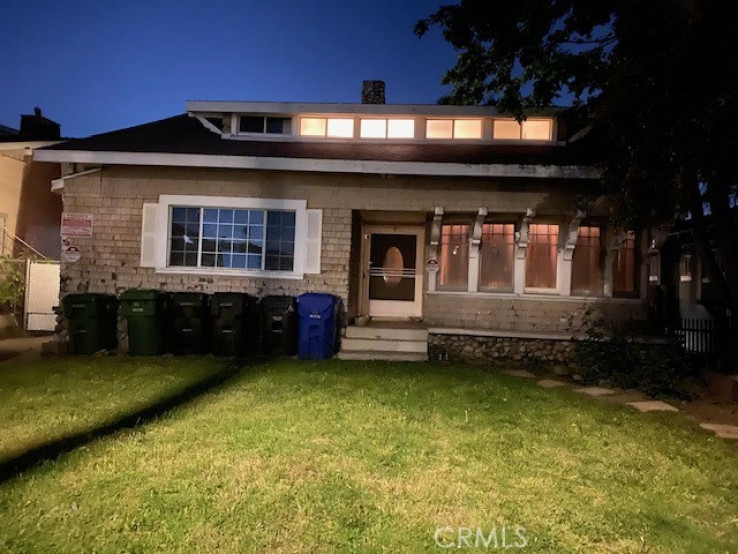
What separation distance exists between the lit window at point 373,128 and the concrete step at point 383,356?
15.9 ft

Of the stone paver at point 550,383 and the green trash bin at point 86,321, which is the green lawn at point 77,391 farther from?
the stone paver at point 550,383

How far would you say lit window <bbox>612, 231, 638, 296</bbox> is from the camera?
32.2ft

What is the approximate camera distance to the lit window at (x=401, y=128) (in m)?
11.3

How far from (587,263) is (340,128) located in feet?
19.2

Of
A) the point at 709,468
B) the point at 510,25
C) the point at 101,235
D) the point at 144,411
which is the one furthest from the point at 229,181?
the point at 709,468

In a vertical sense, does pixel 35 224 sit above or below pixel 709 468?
above

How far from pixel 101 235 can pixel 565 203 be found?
8802mm

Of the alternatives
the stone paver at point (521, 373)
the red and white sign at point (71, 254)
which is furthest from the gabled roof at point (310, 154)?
the stone paver at point (521, 373)

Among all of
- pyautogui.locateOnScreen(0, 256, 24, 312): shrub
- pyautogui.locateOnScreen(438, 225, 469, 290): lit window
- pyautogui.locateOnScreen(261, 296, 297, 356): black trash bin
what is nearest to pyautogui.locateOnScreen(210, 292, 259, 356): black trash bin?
pyautogui.locateOnScreen(261, 296, 297, 356): black trash bin

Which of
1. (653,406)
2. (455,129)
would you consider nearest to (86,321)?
(455,129)

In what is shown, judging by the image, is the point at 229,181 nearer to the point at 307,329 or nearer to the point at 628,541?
the point at 307,329

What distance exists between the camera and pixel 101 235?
999 cm

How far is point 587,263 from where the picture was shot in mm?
9961

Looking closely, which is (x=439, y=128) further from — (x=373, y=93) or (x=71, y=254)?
(x=71, y=254)
